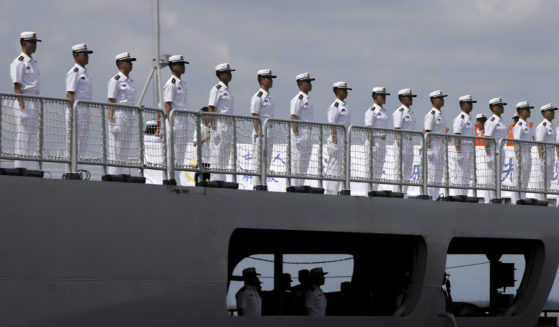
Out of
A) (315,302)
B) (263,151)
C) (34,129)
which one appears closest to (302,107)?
(263,151)

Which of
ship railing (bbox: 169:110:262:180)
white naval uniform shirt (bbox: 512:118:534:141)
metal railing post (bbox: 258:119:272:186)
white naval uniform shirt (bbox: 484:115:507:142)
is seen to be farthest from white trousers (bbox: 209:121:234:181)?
white naval uniform shirt (bbox: 512:118:534:141)

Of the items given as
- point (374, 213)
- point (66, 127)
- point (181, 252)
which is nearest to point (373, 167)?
point (374, 213)

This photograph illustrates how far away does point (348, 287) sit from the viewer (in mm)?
17750

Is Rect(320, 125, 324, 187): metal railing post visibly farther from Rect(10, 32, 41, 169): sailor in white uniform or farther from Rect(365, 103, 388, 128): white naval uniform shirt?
Rect(10, 32, 41, 169): sailor in white uniform

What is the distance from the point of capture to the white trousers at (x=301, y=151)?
52.4ft

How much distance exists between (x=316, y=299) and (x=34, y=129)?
4828 millimetres

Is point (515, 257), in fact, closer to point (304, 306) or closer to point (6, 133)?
point (304, 306)

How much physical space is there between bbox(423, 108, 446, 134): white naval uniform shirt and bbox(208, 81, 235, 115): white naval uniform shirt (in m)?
4.00

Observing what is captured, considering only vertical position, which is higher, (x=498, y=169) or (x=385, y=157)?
(x=385, y=157)

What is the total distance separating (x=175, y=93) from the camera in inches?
646

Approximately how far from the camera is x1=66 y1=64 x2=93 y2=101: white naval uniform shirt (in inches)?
608

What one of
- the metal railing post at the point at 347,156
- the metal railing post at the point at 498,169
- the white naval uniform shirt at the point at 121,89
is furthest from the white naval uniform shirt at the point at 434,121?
the white naval uniform shirt at the point at 121,89

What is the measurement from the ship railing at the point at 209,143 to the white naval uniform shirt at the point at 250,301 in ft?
5.36

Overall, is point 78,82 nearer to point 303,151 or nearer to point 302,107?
point 303,151
